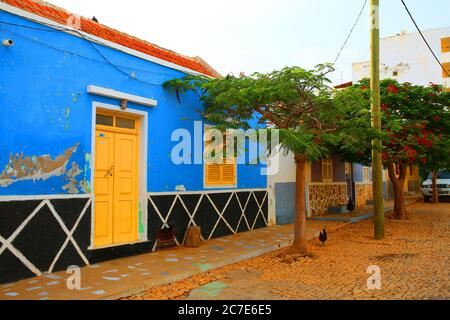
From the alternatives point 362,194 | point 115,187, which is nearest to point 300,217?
point 115,187

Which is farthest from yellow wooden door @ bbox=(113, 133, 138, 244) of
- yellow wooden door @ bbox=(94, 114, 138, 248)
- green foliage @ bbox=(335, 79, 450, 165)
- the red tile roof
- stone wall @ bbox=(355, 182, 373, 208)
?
stone wall @ bbox=(355, 182, 373, 208)

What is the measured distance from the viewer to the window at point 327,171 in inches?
601

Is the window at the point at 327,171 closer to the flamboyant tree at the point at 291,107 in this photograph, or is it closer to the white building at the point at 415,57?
the flamboyant tree at the point at 291,107

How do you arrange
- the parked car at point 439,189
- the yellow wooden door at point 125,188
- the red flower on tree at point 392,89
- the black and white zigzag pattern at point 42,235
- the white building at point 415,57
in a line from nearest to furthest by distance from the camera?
the black and white zigzag pattern at point 42,235 → the yellow wooden door at point 125,188 → the red flower on tree at point 392,89 → the parked car at point 439,189 → the white building at point 415,57

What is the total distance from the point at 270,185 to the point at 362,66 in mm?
25510

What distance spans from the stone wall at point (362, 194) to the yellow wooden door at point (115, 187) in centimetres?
1357

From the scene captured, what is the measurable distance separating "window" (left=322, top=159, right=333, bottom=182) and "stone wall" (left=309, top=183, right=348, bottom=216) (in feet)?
0.82

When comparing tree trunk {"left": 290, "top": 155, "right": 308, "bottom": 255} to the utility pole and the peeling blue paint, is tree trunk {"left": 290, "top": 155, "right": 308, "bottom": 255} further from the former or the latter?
the peeling blue paint

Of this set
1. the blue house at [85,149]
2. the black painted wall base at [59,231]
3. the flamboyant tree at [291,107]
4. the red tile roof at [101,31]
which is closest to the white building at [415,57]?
the red tile roof at [101,31]

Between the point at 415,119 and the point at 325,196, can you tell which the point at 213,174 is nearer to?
the point at 415,119

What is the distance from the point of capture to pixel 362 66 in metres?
32.9

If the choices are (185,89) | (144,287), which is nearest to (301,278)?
(144,287)

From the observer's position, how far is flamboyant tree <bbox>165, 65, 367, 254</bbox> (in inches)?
254

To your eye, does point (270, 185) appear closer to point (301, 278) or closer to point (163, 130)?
point (163, 130)
